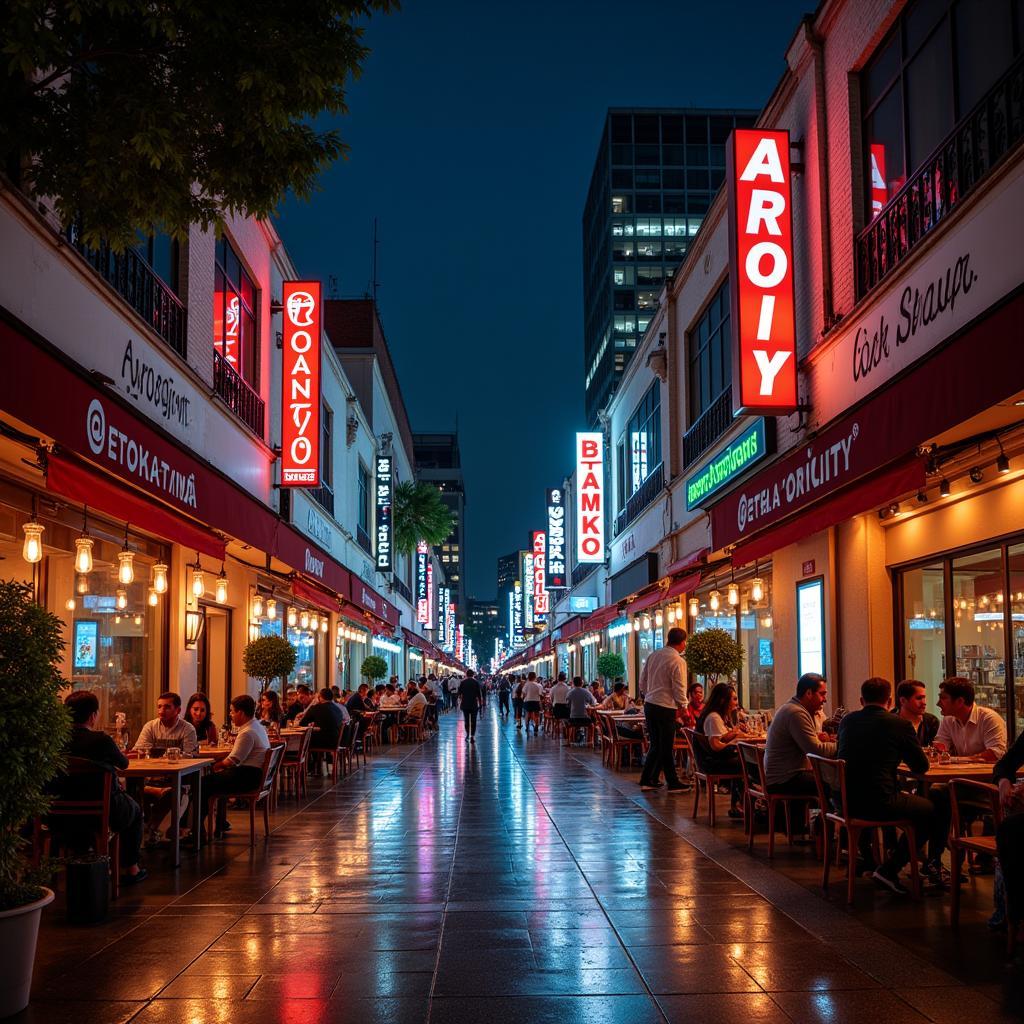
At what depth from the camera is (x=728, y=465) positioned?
1720 cm

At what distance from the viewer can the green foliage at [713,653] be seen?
16.2 metres

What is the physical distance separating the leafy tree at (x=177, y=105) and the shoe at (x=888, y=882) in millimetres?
6240

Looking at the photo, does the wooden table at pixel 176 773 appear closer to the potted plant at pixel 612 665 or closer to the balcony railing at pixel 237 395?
the balcony railing at pixel 237 395

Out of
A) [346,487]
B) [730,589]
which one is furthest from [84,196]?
[346,487]

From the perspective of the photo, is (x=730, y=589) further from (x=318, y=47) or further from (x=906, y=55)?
(x=318, y=47)

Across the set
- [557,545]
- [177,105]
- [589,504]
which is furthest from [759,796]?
[557,545]

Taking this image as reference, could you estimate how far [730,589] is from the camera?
63.1 feet

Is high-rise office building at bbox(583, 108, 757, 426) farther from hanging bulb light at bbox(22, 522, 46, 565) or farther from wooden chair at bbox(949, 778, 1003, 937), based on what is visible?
wooden chair at bbox(949, 778, 1003, 937)

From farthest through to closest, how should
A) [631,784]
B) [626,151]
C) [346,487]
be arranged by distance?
[626,151], [346,487], [631,784]

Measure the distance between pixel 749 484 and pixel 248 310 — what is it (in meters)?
8.61

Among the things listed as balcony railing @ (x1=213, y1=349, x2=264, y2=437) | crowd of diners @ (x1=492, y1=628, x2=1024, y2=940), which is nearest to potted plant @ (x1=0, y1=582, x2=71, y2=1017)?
crowd of diners @ (x1=492, y1=628, x2=1024, y2=940)

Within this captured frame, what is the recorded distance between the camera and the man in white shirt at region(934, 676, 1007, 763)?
888 centimetres

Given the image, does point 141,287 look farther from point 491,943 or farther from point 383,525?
point 383,525

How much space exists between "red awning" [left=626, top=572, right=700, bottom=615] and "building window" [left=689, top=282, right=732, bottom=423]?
304 cm
